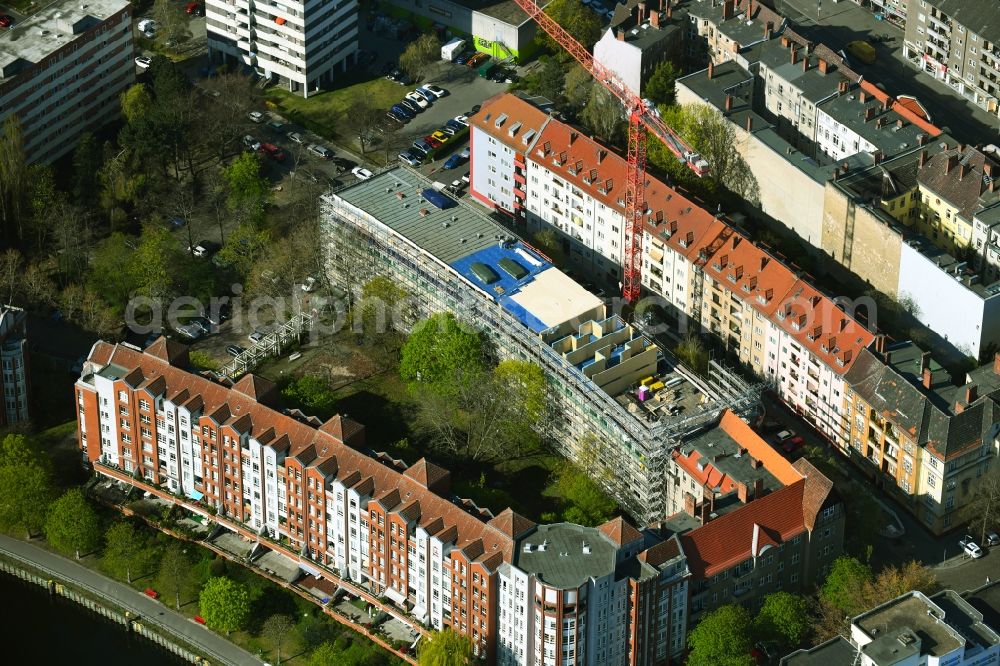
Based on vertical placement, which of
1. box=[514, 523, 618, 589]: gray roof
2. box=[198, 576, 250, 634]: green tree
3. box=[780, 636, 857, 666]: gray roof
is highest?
box=[514, 523, 618, 589]: gray roof

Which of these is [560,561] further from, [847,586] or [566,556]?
[847,586]

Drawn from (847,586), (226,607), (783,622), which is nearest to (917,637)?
(847,586)

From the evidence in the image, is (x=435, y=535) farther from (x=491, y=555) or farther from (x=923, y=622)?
(x=923, y=622)

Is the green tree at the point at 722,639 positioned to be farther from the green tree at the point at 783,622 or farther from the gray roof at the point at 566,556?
the gray roof at the point at 566,556

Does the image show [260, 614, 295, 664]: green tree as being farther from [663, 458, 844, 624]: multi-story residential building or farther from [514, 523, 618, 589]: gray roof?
[663, 458, 844, 624]: multi-story residential building

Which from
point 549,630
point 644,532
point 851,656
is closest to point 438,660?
point 549,630

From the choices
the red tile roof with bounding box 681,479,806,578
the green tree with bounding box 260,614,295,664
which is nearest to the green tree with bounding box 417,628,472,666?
the green tree with bounding box 260,614,295,664

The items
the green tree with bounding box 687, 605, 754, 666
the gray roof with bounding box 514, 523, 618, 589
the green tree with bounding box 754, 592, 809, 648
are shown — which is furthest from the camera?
the green tree with bounding box 754, 592, 809, 648

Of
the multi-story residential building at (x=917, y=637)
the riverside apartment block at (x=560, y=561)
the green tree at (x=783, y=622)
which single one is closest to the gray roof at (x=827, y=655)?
the multi-story residential building at (x=917, y=637)
